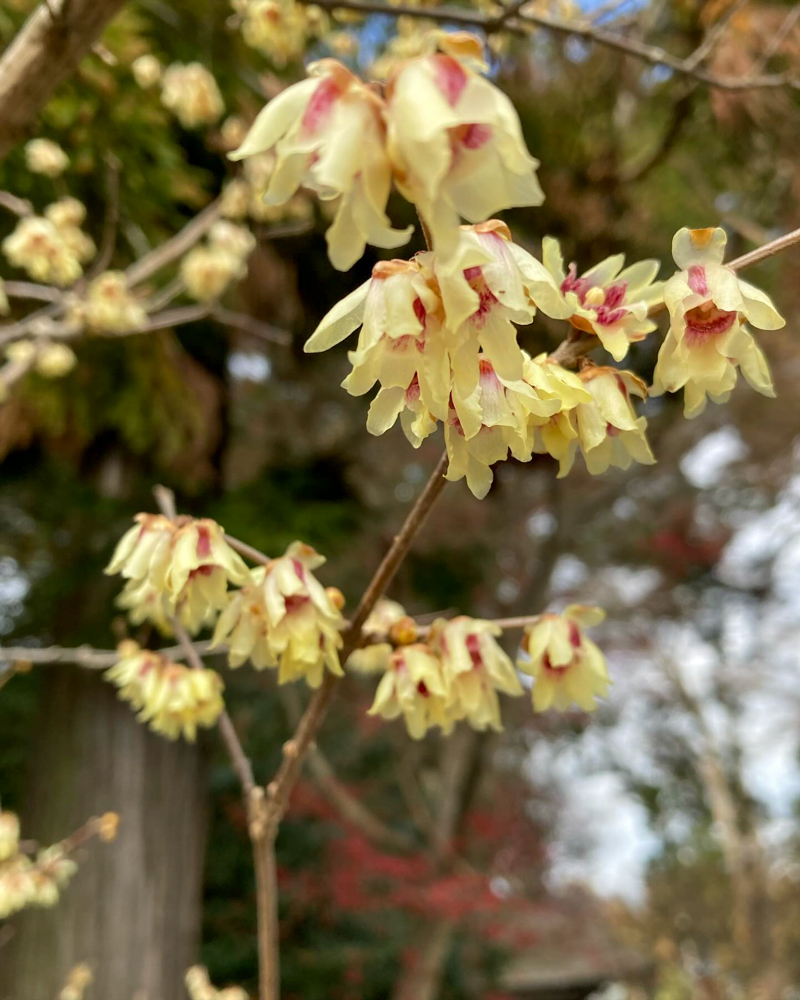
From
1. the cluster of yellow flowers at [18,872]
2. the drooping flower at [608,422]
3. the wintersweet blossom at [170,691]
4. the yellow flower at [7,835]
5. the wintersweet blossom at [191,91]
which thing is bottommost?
the cluster of yellow flowers at [18,872]

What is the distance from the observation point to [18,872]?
1063 mm

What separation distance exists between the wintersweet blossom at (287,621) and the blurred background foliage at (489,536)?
86 cm

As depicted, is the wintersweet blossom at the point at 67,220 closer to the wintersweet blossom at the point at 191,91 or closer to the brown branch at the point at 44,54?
the wintersweet blossom at the point at 191,91

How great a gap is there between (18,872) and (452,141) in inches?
46.8

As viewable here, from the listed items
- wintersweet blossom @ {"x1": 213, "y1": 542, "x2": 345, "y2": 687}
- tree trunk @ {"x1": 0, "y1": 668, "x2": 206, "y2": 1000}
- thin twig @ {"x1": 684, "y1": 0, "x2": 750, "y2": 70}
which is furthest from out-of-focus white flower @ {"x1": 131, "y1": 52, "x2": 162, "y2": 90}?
tree trunk @ {"x1": 0, "y1": 668, "x2": 206, "y2": 1000}

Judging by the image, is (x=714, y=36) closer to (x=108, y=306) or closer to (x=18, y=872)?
(x=108, y=306)

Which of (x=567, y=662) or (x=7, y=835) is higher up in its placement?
(x=567, y=662)

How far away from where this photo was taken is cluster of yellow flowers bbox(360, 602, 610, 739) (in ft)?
2.10

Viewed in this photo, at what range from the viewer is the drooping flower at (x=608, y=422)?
45cm

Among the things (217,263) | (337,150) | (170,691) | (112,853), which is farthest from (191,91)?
(112,853)

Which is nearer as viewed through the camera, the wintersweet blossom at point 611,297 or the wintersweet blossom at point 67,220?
the wintersweet blossom at point 611,297

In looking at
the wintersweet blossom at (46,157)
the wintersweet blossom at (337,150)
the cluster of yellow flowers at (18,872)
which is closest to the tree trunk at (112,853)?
the cluster of yellow flowers at (18,872)

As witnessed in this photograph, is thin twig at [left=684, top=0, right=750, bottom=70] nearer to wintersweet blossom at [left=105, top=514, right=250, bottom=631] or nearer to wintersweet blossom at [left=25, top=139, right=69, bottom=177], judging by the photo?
wintersweet blossom at [left=105, top=514, right=250, bottom=631]

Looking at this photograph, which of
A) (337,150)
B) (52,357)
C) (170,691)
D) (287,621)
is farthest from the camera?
(52,357)
